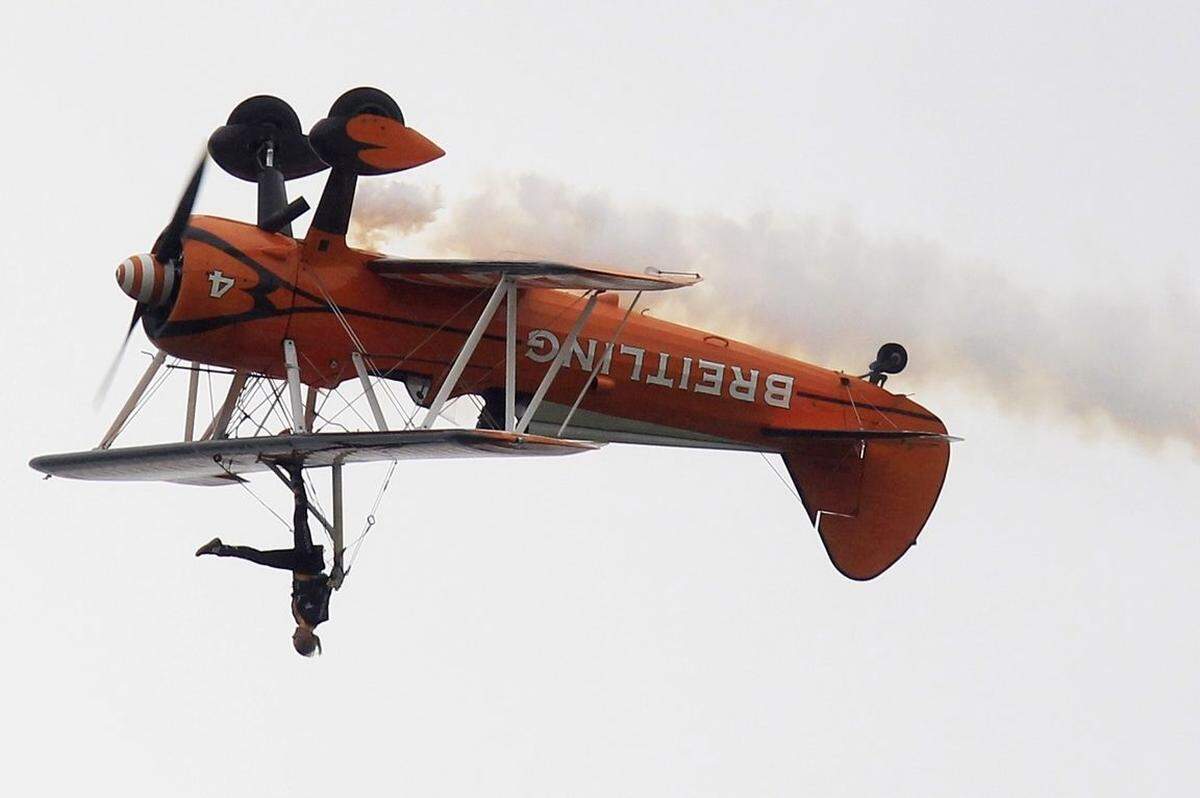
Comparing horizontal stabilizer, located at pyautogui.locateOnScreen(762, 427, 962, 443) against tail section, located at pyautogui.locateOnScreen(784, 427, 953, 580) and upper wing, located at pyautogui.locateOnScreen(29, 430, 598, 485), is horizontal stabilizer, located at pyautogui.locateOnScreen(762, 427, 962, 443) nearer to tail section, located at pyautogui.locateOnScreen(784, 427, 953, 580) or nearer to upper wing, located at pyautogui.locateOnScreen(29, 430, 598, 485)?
tail section, located at pyautogui.locateOnScreen(784, 427, 953, 580)

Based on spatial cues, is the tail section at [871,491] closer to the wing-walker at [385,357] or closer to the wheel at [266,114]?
the wing-walker at [385,357]

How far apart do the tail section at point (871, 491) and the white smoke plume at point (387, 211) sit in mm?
5604

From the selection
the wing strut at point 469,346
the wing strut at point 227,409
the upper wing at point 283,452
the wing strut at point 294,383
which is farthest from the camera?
the wing strut at point 227,409

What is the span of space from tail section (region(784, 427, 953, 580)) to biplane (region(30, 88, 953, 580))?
3 centimetres

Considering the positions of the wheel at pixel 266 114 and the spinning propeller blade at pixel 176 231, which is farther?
A: the wheel at pixel 266 114

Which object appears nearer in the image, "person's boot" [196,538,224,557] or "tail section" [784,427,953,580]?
"person's boot" [196,538,224,557]

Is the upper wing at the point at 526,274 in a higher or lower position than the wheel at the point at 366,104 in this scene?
lower

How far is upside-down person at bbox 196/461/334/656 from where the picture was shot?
104ft

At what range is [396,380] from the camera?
3278cm

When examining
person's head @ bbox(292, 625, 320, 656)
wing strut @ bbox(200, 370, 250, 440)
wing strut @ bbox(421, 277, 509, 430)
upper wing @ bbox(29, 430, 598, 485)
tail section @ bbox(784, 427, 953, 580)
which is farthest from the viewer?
tail section @ bbox(784, 427, 953, 580)

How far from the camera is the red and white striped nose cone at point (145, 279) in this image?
103ft

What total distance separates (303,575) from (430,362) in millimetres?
2839

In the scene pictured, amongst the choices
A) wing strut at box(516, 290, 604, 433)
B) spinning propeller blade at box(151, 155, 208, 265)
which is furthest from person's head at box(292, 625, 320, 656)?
spinning propeller blade at box(151, 155, 208, 265)

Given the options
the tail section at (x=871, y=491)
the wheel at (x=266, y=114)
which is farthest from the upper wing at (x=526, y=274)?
the tail section at (x=871, y=491)
